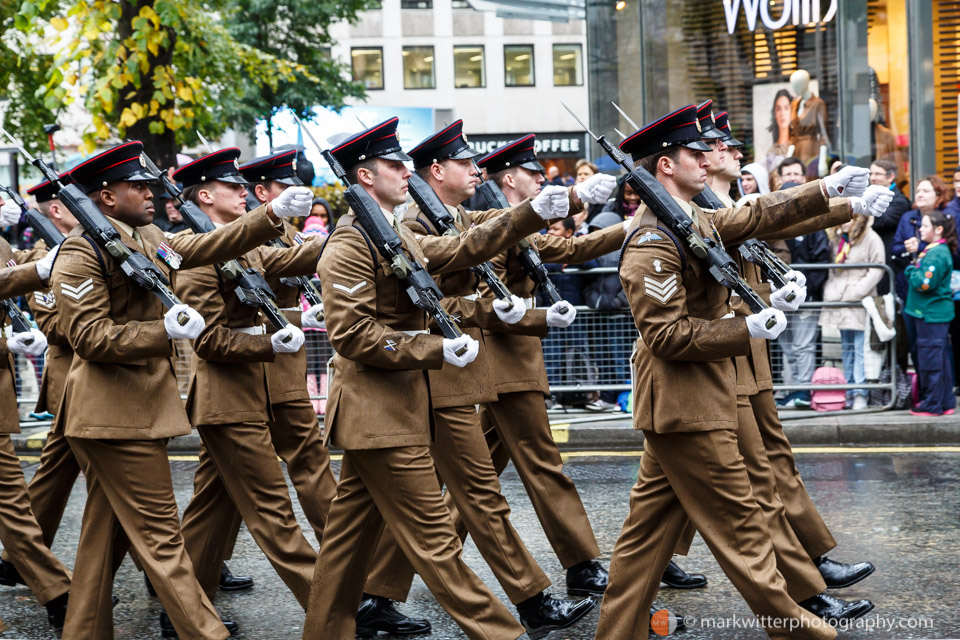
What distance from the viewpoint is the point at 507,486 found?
8117 mm

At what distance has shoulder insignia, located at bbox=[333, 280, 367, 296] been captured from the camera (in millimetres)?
4676

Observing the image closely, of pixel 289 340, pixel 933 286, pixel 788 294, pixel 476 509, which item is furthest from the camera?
pixel 933 286

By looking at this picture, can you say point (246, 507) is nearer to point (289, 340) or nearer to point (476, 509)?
point (289, 340)

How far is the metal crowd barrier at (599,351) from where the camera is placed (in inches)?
402

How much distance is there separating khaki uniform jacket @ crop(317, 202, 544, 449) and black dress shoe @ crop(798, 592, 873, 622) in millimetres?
1700

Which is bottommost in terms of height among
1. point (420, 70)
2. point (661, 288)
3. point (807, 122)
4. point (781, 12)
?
point (661, 288)

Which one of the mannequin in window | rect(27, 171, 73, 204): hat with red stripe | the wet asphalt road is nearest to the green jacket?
the wet asphalt road

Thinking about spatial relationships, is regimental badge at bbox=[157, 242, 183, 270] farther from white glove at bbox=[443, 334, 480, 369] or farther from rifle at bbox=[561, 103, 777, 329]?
rifle at bbox=[561, 103, 777, 329]

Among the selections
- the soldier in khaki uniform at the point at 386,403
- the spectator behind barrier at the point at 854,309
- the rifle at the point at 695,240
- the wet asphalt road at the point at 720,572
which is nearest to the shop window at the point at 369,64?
the spectator behind barrier at the point at 854,309

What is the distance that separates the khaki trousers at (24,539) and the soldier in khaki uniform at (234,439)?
0.68m

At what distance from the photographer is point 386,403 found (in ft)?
15.6

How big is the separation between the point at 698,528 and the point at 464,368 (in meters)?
1.32

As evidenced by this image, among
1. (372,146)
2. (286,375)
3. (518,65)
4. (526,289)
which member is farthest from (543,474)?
(518,65)

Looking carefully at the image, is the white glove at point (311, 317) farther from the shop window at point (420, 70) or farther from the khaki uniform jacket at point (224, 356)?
the shop window at point (420, 70)
